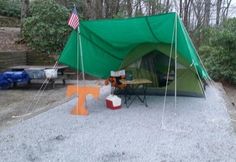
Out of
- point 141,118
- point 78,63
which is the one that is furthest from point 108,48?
point 141,118

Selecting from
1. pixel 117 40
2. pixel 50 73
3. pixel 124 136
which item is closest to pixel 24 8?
pixel 50 73

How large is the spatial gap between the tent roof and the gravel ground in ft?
3.68

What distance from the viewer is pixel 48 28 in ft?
34.1

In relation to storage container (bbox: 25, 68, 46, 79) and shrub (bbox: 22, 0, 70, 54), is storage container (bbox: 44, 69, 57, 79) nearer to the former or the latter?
storage container (bbox: 25, 68, 46, 79)

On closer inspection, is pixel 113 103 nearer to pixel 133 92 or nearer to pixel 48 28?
pixel 133 92

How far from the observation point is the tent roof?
5477 millimetres

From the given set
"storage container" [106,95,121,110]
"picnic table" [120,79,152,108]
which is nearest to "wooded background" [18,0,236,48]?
"picnic table" [120,79,152,108]

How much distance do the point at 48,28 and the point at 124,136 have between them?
7.03 meters

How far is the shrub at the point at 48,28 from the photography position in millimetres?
10445

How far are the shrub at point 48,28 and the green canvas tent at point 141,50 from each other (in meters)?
3.75

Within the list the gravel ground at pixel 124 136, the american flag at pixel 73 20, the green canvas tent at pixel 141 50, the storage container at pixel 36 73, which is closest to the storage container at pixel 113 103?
the gravel ground at pixel 124 136

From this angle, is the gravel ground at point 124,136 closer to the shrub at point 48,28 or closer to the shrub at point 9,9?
the shrub at point 48,28

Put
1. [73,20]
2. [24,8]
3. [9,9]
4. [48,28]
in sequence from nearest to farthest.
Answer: [73,20] → [48,28] → [24,8] → [9,9]

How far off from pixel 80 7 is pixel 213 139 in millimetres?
10536
